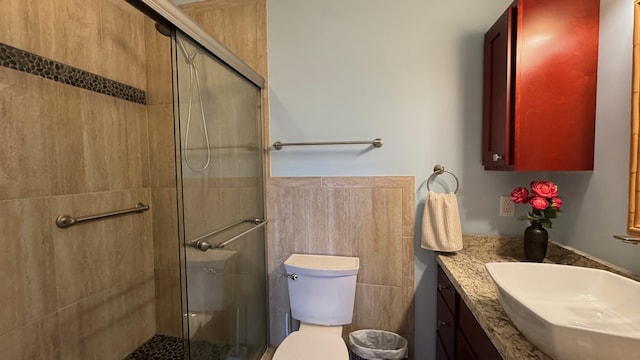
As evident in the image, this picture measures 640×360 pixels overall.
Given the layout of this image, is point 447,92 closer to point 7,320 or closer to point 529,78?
point 529,78

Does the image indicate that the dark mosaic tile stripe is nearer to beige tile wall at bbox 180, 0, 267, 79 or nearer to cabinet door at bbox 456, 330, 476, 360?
beige tile wall at bbox 180, 0, 267, 79

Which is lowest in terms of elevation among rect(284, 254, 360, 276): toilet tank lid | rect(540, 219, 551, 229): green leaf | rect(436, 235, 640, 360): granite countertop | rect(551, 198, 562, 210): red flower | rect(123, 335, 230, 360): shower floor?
rect(123, 335, 230, 360): shower floor

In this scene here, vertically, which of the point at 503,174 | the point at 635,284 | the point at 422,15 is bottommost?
the point at 635,284

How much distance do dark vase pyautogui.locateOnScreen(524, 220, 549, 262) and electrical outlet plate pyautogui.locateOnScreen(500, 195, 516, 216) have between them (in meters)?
0.22

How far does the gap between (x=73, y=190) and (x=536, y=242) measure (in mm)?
2468

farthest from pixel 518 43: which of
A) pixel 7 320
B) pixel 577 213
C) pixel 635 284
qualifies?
pixel 7 320

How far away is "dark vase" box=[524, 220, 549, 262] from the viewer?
1.34 metres

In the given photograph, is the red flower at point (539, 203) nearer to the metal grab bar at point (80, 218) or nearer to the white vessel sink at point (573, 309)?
the white vessel sink at point (573, 309)

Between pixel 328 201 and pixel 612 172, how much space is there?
4.46 feet

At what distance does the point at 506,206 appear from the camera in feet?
5.24

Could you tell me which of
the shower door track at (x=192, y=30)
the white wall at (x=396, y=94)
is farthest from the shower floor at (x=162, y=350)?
the shower door track at (x=192, y=30)

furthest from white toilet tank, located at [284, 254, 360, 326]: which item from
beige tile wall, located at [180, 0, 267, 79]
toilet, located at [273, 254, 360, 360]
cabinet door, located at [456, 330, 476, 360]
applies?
beige tile wall, located at [180, 0, 267, 79]

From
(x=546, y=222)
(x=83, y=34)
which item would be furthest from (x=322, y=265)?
(x=83, y=34)

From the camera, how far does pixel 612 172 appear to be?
1.15 meters
